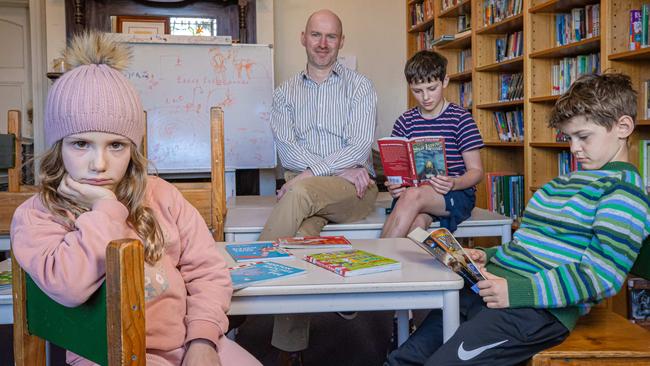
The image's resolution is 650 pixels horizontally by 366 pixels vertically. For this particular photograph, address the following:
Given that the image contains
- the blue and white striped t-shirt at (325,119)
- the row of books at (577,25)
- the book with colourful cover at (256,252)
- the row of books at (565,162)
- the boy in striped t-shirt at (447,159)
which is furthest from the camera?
the row of books at (565,162)

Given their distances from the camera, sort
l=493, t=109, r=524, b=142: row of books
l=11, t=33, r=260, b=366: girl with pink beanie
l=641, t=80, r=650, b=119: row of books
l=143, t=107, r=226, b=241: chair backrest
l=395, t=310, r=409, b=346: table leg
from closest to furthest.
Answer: l=11, t=33, r=260, b=366: girl with pink beanie, l=143, t=107, r=226, b=241: chair backrest, l=395, t=310, r=409, b=346: table leg, l=641, t=80, r=650, b=119: row of books, l=493, t=109, r=524, b=142: row of books

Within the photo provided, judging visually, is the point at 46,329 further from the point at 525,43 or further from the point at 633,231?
the point at 525,43

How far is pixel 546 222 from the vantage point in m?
1.35

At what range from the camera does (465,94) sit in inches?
183

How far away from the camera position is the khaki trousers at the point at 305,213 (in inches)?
77.4

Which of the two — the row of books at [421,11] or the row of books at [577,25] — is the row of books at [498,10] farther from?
the row of books at [421,11]

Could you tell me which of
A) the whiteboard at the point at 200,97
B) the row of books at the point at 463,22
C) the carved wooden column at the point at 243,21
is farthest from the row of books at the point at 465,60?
the carved wooden column at the point at 243,21

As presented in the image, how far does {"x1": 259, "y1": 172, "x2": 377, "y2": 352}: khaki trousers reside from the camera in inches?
77.4

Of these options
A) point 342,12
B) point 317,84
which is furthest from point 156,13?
point 317,84

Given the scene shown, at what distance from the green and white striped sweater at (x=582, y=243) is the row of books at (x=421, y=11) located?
12.5ft

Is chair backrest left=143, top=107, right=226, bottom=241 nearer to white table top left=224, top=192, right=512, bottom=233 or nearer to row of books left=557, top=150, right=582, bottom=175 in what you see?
white table top left=224, top=192, right=512, bottom=233

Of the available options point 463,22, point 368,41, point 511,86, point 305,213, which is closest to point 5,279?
point 305,213

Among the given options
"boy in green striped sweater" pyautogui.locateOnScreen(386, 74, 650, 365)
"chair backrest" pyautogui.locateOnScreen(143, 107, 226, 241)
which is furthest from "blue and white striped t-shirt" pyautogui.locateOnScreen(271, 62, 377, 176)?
"boy in green striped sweater" pyautogui.locateOnScreen(386, 74, 650, 365)

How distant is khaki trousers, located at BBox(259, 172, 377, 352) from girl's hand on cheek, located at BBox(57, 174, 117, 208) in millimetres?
1045
